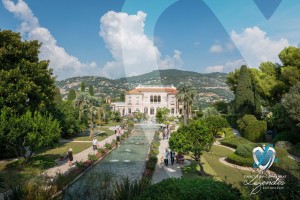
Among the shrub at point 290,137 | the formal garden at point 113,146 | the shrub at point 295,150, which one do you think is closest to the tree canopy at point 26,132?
the formal garden at point 113,146

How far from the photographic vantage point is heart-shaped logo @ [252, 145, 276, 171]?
37.4ft

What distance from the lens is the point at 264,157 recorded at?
12.0 metres

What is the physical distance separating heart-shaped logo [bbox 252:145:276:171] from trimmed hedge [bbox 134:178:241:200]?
4.97m

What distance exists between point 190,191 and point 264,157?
21.9ft

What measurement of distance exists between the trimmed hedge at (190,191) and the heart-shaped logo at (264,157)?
4.97 meters

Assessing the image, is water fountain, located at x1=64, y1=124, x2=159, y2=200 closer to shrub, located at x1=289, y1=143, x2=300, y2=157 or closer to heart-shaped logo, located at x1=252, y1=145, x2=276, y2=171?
heart-shaped logo, located at x1=252, y1=145, x2=276, y2=171

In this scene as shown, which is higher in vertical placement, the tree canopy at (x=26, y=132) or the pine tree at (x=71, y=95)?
the pine tree at (x=71, y=95)

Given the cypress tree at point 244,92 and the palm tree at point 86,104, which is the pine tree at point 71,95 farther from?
the cypress tree at point 244,92

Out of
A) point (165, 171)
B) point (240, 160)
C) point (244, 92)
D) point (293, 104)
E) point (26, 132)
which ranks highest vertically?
point (244, 92)

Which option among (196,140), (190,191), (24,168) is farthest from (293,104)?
(24,168)

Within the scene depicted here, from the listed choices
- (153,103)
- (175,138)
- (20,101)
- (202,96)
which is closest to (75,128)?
(20,101)

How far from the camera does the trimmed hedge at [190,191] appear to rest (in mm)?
6496

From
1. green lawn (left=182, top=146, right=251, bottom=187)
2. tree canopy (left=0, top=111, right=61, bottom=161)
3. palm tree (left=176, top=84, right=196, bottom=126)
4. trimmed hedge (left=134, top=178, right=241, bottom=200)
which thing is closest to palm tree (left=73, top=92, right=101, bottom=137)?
tree canopy (left=0, top=111, right=61, bottom=161)

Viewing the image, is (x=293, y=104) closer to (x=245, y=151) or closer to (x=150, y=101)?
(x=245, y=151)
